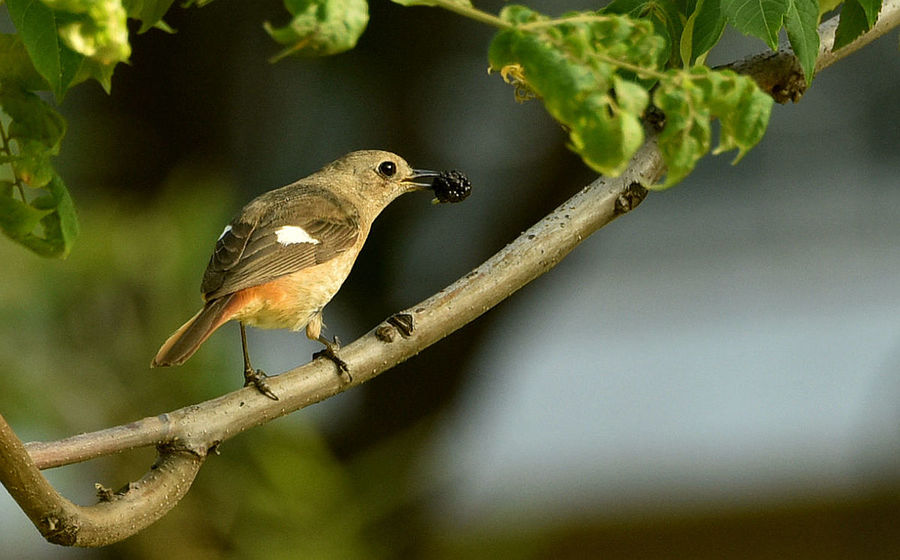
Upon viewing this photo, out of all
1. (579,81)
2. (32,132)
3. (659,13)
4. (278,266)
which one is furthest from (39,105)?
(278,266)

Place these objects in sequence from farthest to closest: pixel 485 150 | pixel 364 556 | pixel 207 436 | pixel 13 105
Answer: pixel 485 150 < pixel 364 556 < pixel 207 436 < pixel 13 105

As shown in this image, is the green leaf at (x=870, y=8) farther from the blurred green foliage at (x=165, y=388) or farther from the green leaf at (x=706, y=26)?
the blurred green foliage at (x=165, y=388)

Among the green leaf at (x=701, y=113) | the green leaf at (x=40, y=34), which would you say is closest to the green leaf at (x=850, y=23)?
the green leaf at (x=701, y=113)

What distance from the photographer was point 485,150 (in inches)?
226

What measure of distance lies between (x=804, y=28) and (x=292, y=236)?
1.34 metres

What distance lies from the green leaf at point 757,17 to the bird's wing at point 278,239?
120cm

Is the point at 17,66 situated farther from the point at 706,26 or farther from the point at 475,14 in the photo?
the point at 706,26

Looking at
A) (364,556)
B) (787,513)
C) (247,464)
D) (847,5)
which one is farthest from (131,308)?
(787,513)

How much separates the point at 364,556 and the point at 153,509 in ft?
4.98

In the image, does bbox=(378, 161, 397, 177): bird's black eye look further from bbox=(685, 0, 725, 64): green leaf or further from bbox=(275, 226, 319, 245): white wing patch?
bbox=(685, 0, 725, 64): green leaf

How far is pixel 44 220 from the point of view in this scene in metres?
1.16

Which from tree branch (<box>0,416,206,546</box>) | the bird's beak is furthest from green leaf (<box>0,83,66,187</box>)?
the bird's beak

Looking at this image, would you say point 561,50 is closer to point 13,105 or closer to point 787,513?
point 13,105

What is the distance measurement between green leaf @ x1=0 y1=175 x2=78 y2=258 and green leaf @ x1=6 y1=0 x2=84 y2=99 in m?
0.11
